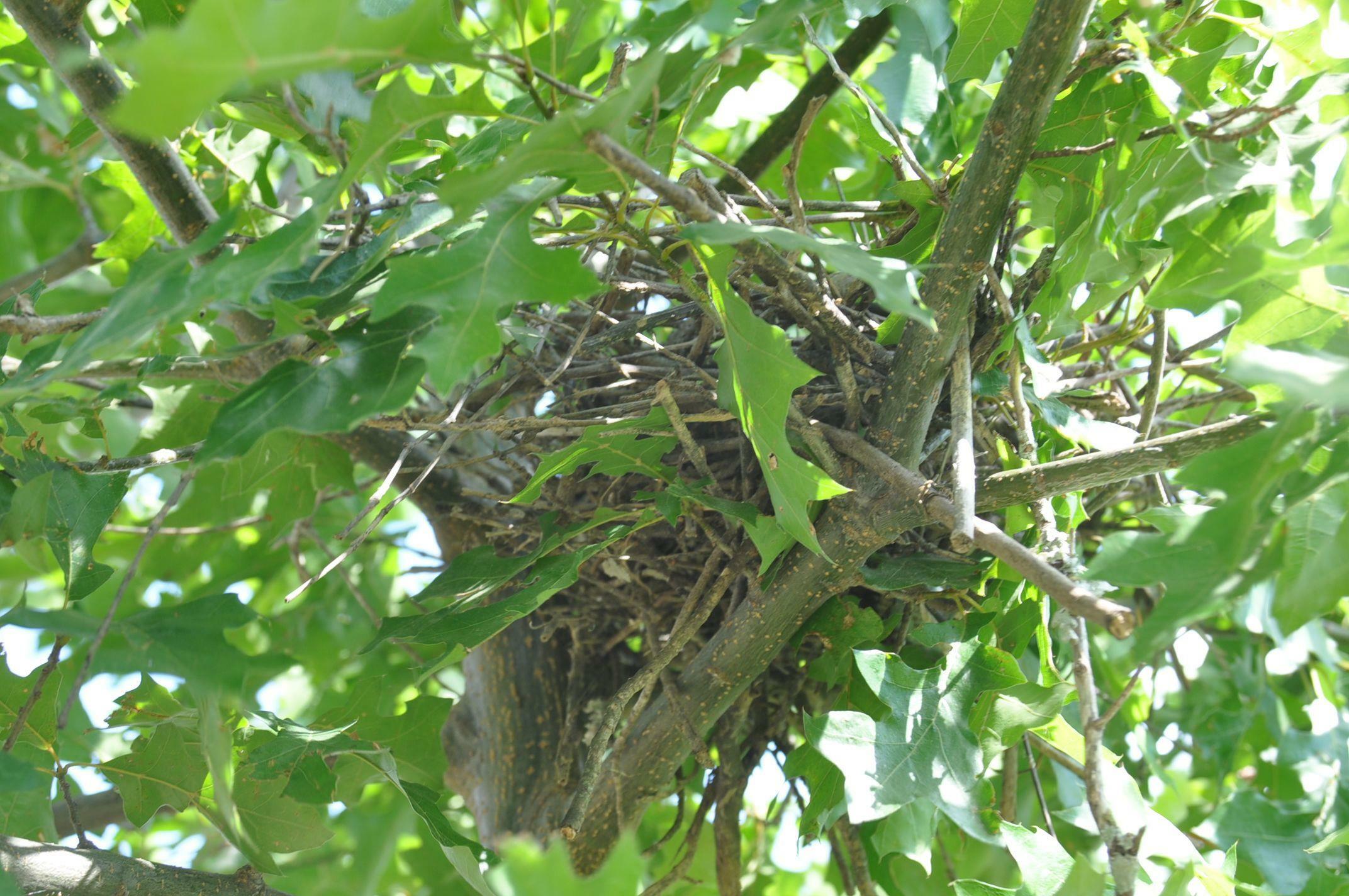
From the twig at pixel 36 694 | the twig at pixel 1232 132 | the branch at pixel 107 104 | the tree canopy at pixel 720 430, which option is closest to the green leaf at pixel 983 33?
the tree canopy at pixel 720 430

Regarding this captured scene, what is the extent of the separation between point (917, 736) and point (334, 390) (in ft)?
1.75

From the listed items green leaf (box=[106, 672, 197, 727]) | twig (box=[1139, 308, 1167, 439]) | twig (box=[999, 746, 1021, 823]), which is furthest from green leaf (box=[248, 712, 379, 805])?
twig (box=[1139, 308, 1167, 439])

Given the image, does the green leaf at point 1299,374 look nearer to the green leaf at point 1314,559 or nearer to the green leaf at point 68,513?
the green leaf at point 1314,559

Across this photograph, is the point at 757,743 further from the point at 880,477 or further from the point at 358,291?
the point at 358,291

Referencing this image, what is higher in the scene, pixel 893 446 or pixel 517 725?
pixel 893 446

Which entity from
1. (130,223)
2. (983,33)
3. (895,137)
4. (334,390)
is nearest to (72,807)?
(334,390)

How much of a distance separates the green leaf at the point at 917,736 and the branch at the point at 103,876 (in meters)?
0.52

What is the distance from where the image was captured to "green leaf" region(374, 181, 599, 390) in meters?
0.64

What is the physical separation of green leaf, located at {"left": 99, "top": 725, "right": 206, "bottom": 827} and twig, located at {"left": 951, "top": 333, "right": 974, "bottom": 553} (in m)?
0.75

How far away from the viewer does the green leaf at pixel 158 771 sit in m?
0.97

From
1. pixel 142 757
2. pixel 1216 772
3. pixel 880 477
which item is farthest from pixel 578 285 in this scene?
pixel 1216 772

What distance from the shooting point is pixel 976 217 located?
31.6 inches

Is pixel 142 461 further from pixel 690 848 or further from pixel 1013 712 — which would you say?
pixel 1013 712

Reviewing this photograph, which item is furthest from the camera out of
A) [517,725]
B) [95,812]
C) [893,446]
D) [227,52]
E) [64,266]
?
[64,266]
